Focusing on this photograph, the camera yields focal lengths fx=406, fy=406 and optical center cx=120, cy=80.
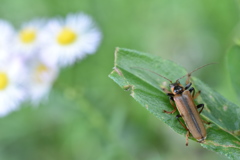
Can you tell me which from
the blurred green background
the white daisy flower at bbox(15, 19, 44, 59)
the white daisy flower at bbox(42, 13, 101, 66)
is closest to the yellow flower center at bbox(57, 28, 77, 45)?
the white daisy flower at bbox(42, 13, 101, 66)

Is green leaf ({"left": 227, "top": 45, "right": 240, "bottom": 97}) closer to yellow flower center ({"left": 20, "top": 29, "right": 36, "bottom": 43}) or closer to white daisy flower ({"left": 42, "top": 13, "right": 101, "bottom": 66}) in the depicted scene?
white daisy flower ({"left": 42, "top": 13, "right": 101, "bottom": 66})

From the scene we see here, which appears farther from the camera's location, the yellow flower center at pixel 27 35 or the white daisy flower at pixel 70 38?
the yellow flower center at pixel 27 35

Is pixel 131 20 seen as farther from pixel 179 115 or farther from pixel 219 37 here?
pixel 179 115

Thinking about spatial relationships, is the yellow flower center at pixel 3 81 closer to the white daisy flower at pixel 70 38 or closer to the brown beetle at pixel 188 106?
the white daisy flower at pixel 70 38

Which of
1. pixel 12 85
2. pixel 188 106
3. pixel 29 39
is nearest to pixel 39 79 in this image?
pixel 12 85

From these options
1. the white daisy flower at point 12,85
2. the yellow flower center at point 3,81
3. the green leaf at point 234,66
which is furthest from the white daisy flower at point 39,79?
the green leaf at point 234,66

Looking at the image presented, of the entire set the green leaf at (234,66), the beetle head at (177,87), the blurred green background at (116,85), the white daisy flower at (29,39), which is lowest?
the green leaf at (234,66)
